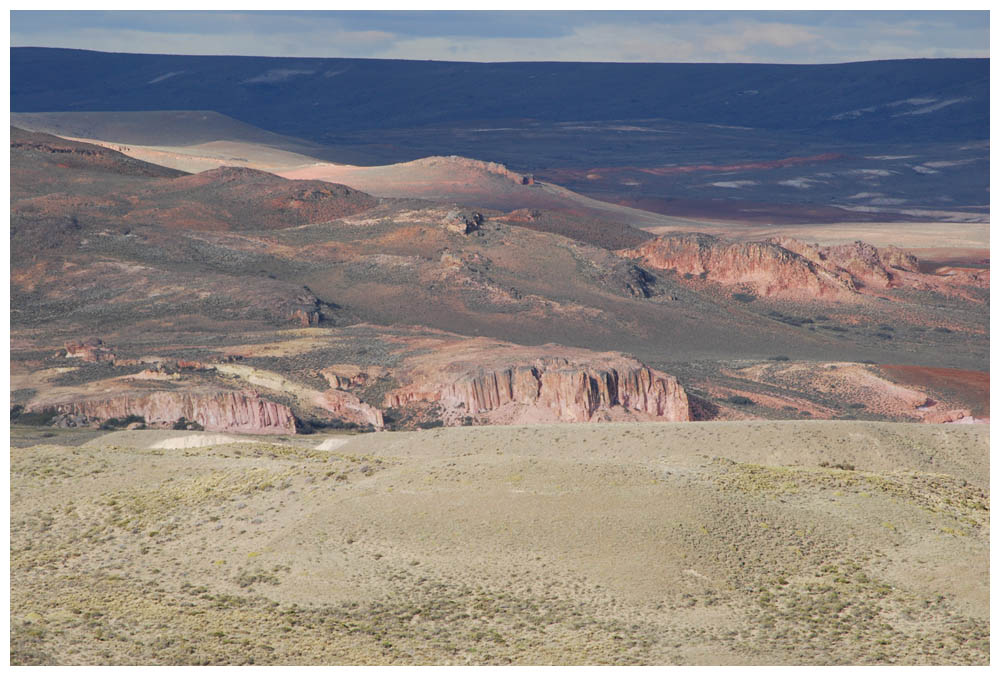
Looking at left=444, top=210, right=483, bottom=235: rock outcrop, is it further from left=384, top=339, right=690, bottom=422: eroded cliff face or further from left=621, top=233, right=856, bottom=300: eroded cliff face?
left=384, top=339, right=690, bottom=422: eroded cliff face

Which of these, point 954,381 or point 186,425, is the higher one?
point 186,425

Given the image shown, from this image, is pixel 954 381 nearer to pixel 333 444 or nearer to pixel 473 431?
pixel 473 431

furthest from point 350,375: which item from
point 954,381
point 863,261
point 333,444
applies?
point 863,261

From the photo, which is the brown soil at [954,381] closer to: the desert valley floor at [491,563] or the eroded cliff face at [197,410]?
the desert valley floor at [491,563]

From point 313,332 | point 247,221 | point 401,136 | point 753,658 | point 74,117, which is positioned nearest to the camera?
point 753,658

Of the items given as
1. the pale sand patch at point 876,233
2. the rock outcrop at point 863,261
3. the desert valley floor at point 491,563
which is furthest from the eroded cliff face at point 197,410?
the pale sand patch at point 876,233

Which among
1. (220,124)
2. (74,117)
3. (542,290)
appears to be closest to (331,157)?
(220,124)

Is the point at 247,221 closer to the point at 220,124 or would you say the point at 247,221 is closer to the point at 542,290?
the point at 542,290
